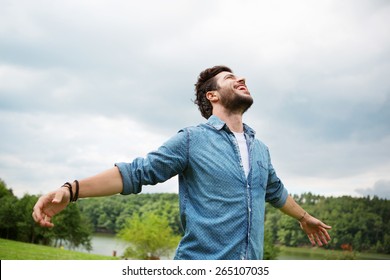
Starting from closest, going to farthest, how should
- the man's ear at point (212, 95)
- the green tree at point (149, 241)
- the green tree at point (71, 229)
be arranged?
the man's ear at point (212, 95), the green tree at point (149, 241), the green tree at point (71, 229)

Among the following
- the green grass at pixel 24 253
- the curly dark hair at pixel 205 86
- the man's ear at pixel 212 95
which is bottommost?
the green grass at pixel 24 253

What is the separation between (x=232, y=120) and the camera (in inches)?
118

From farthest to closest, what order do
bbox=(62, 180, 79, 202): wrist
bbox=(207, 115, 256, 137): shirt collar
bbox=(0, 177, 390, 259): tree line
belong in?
bbox=(0, 177, 390, 259): tree line < bbox=(207, 115, 256, 137): shirt collar < bbox=(62, 180, 79, 202): wrist

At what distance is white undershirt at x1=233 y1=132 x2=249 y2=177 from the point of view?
2.67m

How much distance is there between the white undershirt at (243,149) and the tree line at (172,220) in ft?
115

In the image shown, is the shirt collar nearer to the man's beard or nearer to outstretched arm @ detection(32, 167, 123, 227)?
the man's beard

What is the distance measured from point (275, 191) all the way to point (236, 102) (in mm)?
813

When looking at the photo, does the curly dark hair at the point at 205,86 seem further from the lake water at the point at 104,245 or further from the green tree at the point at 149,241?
the lake water at the point at 104,245

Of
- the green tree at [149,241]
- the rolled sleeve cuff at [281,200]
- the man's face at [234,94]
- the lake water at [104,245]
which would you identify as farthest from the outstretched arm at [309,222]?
the lake water at [104,245]

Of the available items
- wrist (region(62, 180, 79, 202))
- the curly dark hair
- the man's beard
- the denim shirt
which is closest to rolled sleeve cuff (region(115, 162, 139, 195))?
the denim shirt

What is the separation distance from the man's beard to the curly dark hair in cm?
30

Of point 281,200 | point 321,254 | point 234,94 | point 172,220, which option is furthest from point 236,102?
point 321,254

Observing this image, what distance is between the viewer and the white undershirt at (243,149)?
8.75 feet
